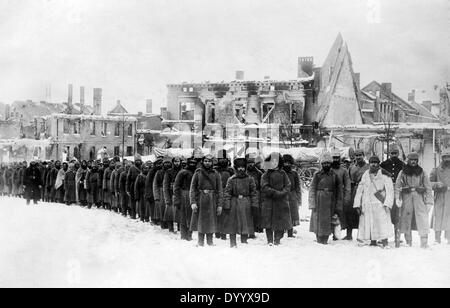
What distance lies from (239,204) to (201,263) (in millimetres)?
1868

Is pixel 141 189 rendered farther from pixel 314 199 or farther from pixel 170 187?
pixel 314 199

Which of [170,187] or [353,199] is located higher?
[170,187]

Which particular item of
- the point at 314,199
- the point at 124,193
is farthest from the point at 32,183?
A: the point at 314,199

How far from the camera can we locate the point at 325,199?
10.6m

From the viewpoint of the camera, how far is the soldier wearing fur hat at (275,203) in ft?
34.5

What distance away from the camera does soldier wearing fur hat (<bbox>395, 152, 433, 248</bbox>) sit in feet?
32.6

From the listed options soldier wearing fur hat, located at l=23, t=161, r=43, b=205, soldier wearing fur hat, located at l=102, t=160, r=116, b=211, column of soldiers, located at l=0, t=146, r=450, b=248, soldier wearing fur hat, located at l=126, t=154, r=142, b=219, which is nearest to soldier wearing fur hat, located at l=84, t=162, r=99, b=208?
soldier wearing fur hat, located at l=102, t=160, r=116, b=211

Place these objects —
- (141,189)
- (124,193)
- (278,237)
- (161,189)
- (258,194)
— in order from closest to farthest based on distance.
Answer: (278,237) → (258,194) → (161,189) → (141,189) → (124,193)

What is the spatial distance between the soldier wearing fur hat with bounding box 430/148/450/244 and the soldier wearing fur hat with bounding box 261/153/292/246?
2.74 metres

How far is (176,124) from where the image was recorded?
3222 centimetres

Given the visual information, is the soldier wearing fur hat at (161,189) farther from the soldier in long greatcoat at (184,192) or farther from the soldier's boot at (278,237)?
the soldier's boot at (278,237)

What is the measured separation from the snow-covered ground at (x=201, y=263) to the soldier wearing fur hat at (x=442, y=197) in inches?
26.8
